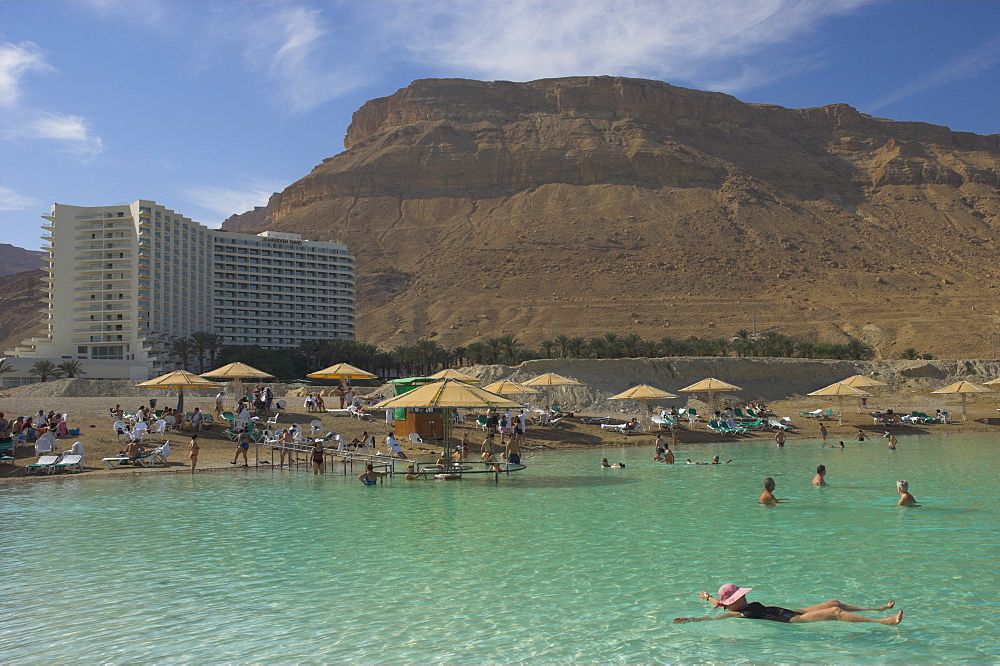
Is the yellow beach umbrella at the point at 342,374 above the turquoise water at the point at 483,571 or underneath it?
above

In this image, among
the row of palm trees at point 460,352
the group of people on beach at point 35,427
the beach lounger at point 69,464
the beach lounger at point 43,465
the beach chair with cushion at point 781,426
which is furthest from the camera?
the row of palm trees at point 460,352

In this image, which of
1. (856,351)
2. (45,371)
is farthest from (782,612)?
(45,371)

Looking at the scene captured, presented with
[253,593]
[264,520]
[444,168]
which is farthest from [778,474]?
[444,168]

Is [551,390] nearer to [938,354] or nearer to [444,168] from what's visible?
[938,354]

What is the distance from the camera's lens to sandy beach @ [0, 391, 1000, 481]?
2173 centimetres

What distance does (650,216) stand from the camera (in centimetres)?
11031

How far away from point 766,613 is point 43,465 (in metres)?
17.7

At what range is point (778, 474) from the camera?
66.1ft

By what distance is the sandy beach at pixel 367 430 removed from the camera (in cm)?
2173

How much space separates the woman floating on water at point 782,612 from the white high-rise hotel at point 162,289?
6247 centimetres

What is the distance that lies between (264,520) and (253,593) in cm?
463

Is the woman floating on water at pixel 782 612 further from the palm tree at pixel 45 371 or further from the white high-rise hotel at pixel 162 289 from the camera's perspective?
the white high-rise hotel at pixel 162 289

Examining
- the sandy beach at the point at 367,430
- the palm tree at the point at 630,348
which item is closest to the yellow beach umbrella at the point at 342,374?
the sandy beach at the point at 367,430

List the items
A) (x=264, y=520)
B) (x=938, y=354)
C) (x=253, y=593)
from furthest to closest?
(x=938, y=354), (x=264, y=520), (x=253, y=593)
